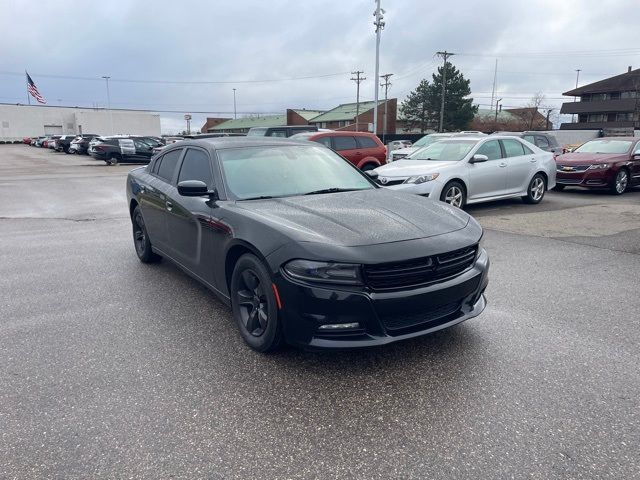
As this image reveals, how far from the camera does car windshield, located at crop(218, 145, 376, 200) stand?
419cm

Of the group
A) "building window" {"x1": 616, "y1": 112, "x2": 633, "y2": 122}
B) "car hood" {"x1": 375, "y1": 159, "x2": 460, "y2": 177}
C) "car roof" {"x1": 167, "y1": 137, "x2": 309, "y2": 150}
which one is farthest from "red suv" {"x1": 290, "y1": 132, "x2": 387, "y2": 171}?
"building window" {"x1": 616, "y1": 112, "x2": 633, "y2": 122}

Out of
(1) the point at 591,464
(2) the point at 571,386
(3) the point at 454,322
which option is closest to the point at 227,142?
(3) the point at 454,322

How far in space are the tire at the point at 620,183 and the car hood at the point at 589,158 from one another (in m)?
0.37

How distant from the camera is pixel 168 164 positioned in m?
5.39

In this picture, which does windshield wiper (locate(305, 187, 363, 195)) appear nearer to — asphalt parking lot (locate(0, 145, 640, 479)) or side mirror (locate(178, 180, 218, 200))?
side mirror (locate(178, 180, 218, 200))

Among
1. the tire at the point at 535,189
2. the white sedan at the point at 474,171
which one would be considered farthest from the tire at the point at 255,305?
the tire at the point at 535,189

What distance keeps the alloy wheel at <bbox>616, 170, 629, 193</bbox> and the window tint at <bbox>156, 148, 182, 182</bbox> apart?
11724mm

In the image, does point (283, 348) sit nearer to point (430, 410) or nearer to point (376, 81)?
point (430, 410)

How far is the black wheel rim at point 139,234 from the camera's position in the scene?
6.06 m

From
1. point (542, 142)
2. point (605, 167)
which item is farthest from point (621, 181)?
point (542, 142)

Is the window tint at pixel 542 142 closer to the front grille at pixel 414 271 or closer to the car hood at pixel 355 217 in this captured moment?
the car hood at pixel 355 217

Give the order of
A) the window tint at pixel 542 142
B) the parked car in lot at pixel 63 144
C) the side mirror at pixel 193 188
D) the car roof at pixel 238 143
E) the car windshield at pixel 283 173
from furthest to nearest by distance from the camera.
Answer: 1. the parked car in lot at pixel 63 144
2. the window tint at pixel 542 142
3. the car roof at pixel 238 143
4. the car windshield at pixel 283 173
5. the side mirror at pixel 193 188

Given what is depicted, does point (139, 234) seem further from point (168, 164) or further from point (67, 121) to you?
point (67, 121)

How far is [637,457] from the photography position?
2406 millimetres
